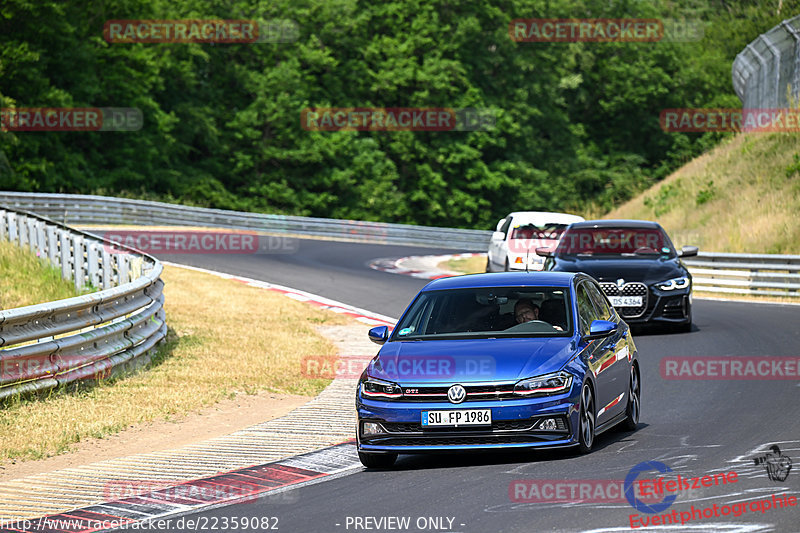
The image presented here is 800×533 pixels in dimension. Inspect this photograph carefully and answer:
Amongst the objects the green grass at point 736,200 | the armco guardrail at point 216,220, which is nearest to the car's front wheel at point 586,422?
the green grass at point 736,200

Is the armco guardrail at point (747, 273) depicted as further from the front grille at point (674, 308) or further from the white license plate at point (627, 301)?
the white license plate at point (627, 301)

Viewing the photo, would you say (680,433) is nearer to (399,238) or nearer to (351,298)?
(351,298)

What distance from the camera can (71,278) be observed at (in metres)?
20.6

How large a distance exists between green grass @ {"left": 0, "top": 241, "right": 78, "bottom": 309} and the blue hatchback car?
1069cm

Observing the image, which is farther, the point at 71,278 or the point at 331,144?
the point at 331,144

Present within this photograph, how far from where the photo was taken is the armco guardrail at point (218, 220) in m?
42.4

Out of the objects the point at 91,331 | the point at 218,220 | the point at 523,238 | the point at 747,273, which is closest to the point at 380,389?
the point at 91,331

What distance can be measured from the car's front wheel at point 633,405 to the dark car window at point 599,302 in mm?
520

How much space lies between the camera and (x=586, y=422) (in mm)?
9211

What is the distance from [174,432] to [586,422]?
4087mm

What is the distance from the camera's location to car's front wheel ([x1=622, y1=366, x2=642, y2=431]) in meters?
10.7

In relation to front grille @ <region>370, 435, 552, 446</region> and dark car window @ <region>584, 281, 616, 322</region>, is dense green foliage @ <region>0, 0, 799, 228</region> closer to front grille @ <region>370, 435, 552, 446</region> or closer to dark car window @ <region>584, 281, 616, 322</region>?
dark car window @ <region>584, 281, 616, 322</region>

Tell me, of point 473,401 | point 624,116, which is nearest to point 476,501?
point 473,401

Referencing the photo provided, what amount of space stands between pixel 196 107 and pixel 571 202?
75.5ft
